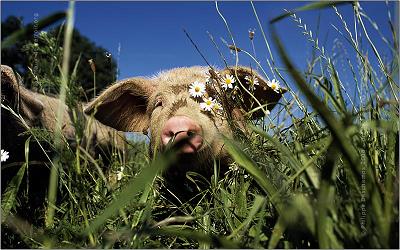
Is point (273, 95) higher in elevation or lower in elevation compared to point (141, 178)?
higher

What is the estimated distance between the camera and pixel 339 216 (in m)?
1.37

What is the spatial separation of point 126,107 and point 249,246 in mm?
3623

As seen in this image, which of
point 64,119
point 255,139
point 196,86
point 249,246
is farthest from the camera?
point 64,119

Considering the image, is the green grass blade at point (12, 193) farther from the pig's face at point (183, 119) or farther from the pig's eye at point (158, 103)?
the pig's eye at point (158, 103)

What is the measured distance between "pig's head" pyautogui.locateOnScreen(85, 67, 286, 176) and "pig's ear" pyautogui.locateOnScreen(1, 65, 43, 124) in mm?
612

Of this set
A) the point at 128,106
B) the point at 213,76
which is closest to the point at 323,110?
the point at 213,76

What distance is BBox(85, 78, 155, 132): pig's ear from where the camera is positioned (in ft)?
15.7

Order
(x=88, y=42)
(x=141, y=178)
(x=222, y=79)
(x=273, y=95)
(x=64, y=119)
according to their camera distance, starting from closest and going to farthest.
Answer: (x=141, y=178) < (x=222, y=79) < (x=273, y=95) < (x=64, y=119) < (x=88, y=42)

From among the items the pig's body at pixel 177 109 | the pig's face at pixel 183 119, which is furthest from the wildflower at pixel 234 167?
the pig's body at pixel 177 109

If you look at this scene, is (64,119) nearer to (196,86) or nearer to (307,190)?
(196,86)

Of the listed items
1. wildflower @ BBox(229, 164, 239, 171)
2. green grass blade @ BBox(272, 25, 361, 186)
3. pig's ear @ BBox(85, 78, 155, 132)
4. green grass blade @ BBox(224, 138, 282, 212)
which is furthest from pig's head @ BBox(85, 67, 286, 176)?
green grass blade @ BBox(272, 25, 361, 186)

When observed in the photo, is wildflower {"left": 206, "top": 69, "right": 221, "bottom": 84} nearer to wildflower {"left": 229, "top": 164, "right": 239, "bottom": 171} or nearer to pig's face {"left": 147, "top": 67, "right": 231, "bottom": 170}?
pig's face {"left": 147, "top": 67, "right": 231, "bottom": 170}

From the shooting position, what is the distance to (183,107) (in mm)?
3842

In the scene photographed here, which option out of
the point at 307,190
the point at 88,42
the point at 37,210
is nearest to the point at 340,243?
the point at 307,190
